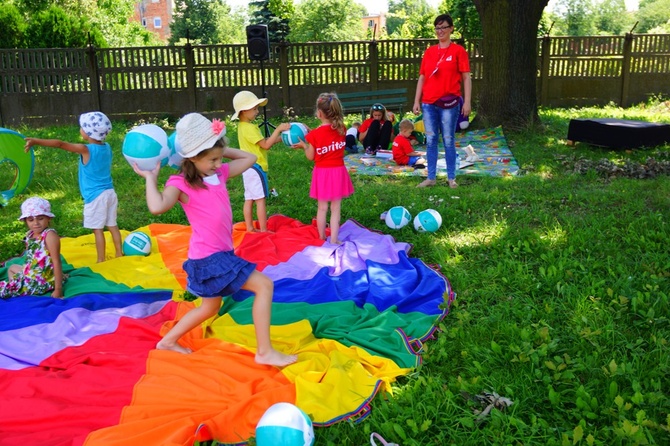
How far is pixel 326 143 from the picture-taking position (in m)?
5.69

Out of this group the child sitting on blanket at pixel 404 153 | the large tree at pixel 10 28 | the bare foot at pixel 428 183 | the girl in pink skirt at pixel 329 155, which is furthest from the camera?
the large tree at pixel 10 28

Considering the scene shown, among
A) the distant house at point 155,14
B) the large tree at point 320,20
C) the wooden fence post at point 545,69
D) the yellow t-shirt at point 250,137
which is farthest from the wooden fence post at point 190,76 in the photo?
the distant house at point 155,14

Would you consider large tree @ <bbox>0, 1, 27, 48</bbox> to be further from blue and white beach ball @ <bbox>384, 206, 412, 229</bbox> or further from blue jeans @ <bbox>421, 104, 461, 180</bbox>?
blue and white beach ball @ <bbox>384, 206, 412, 229</bbox>

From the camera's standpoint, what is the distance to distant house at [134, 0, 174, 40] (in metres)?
72.1

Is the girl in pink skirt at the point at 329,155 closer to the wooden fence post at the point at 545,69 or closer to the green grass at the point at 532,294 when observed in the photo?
the green grass at the point at 532,294

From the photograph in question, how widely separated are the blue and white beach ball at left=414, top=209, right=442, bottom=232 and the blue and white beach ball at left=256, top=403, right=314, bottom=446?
345 centimetres

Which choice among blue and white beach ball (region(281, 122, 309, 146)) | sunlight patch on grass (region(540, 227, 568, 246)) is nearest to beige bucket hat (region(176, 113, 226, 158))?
blue and white beach ball (region(281, 122, 309, 146))

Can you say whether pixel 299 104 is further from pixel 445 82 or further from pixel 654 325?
pixel 654 325

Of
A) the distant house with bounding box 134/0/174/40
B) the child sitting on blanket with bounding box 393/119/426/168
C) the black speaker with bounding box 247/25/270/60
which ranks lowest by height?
the child sitting on blanket with bounding box 393/119/426/168

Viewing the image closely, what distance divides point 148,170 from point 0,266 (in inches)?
114

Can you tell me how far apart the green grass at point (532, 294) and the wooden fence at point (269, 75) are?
670cm

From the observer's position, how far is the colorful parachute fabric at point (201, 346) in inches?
124

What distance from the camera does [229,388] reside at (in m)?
3.43

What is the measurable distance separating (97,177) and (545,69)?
12.8 meters
